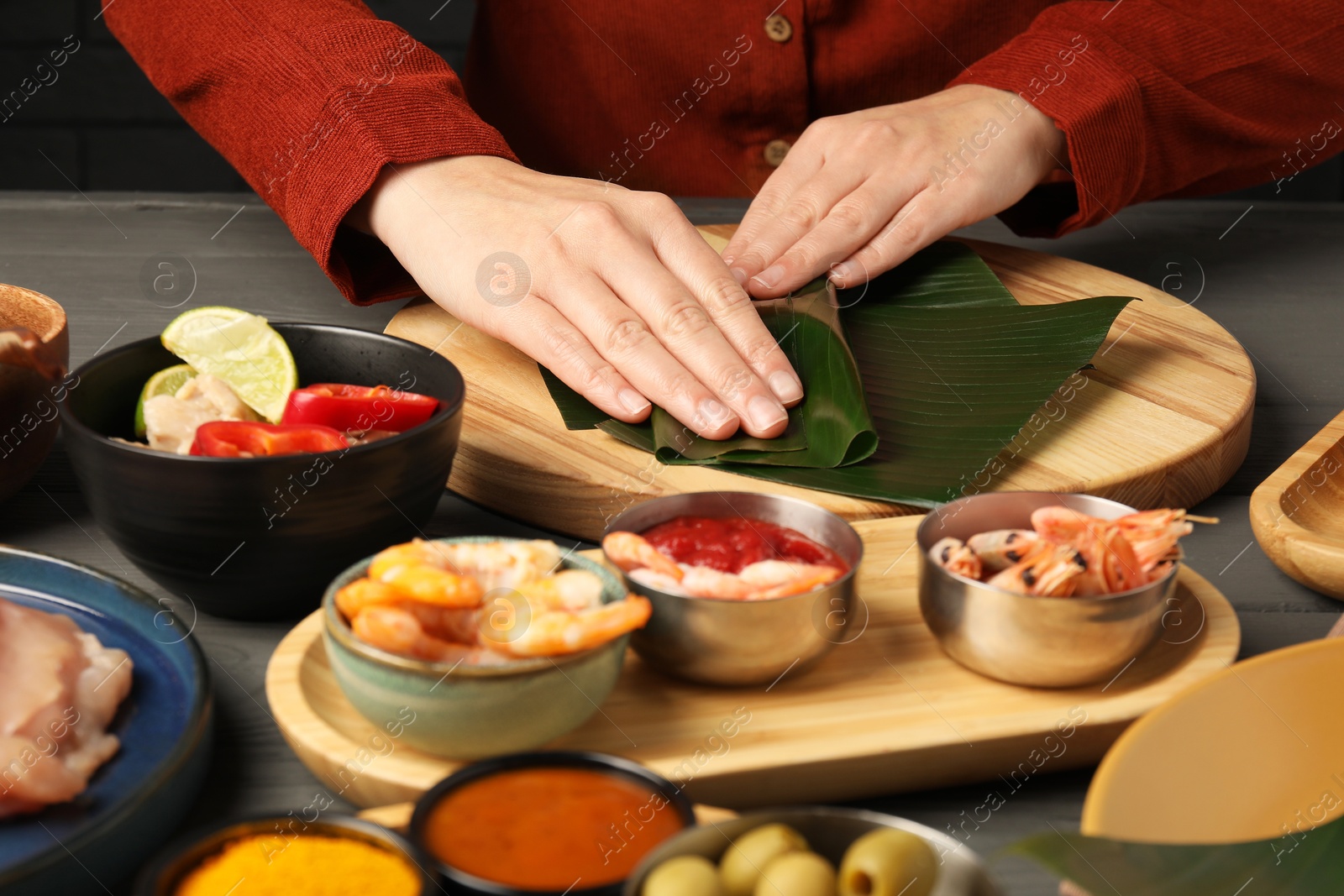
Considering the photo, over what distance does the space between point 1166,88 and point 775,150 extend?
26.2 inches

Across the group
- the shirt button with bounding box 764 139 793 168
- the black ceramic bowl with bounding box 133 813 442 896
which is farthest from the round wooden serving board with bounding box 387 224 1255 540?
the shirt button with bounding box 764 139 793 168

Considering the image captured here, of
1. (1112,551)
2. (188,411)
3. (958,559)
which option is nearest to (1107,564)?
(1112,551)

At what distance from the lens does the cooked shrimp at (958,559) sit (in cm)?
96

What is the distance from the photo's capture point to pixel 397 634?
0.82m

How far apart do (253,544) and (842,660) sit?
505 mm

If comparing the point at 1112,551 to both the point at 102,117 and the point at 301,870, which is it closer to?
the point at 301,870

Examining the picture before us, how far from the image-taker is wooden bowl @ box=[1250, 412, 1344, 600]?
43.9 inches

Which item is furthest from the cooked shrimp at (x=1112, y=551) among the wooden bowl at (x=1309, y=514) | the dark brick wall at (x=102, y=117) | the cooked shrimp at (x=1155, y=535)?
the dark brick wall at (x=102, y=117)

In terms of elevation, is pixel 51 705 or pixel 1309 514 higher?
pixel 51 705

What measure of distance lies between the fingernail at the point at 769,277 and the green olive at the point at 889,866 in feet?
3.43

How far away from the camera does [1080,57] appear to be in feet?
6.04

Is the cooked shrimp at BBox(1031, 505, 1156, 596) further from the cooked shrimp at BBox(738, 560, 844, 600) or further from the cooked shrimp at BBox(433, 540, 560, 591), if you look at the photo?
the cooked shrimp at BBox(433, 540, 560, 591)

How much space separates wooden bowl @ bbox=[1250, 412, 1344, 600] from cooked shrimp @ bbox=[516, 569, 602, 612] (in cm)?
67

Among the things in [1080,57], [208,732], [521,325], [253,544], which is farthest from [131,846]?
[1080,57]
